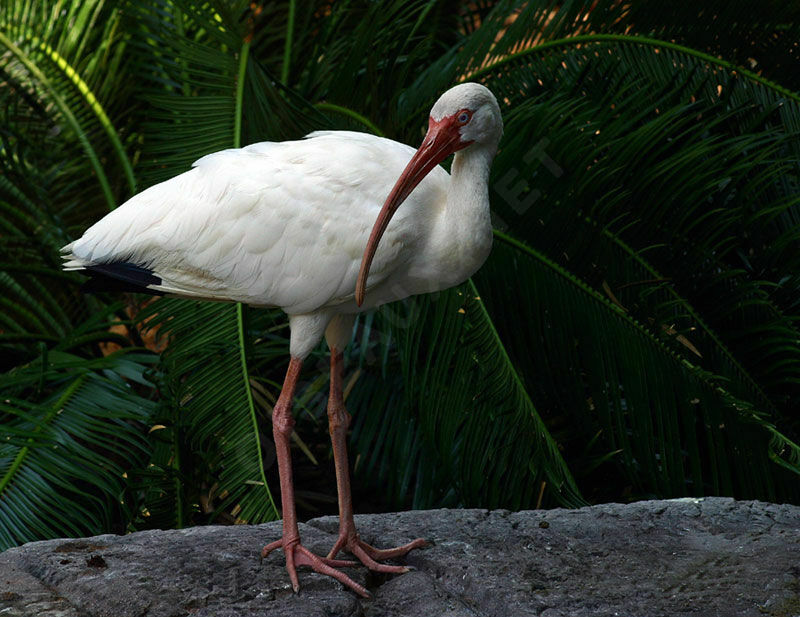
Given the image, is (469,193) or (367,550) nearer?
(469,193)

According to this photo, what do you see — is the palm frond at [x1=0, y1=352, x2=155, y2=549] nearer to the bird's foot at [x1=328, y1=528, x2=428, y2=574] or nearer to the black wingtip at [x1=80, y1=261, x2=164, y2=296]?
the black wingtip at [x1=80, y1=261, x2=164, y2=296]

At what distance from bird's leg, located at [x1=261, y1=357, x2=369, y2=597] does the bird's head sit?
54cm

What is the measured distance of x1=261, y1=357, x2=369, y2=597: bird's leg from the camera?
326 centimetres

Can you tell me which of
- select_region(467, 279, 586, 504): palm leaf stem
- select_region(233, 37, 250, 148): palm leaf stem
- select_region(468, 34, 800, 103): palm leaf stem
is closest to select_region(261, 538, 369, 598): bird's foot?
select_region(467, 279, 586, 504): palm leaf stem

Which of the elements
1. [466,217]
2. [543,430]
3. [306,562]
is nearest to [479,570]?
[306,562]

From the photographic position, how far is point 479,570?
329 centimetres

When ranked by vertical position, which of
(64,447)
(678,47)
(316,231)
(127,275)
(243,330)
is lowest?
(64,447)

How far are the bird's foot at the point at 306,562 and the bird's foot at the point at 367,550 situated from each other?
0.06 meters

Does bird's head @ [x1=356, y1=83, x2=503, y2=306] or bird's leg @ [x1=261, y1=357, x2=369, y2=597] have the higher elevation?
bird's head @ [x1=356, y1=83, x2=503, y2=306]

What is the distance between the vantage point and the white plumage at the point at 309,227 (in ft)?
10.6

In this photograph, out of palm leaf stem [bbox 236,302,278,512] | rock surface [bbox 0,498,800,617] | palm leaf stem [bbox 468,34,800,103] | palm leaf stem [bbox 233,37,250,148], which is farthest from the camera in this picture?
palm leaf stem [bbox 468,34,800,103]

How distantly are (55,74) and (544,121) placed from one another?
112 inches

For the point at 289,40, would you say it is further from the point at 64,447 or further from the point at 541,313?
A: the point at 64,447

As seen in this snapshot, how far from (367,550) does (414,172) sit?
1250 millimetres
